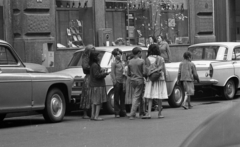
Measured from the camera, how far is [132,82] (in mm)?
13102

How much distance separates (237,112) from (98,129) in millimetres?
8397

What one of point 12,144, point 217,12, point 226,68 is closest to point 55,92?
point 12,144

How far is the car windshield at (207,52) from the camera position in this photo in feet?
58.1

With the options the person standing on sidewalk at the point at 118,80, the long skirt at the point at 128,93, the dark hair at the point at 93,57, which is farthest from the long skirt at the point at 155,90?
the dark hair at the point at 93,57

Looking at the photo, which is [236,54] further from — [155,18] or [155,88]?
[155,18]

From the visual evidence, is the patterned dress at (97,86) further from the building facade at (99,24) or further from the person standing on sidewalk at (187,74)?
the building facade at (99,24)

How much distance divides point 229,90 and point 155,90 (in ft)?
16.8

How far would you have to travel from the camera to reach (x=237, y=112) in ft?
9.66

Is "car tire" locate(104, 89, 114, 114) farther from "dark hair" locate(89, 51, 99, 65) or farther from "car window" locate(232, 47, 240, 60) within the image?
"car window" locate(232, 47, 240, 60)

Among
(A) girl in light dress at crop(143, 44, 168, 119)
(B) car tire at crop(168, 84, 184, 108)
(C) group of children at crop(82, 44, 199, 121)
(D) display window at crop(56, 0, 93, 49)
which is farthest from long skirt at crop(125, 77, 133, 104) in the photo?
(D) display window at crop(56, 0, 93, 49)

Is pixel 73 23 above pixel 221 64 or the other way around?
above

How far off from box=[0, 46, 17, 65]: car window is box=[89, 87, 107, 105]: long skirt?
196 cm

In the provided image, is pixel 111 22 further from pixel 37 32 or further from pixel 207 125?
pixel 207 125

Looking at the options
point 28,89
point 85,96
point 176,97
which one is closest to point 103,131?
point 28,89
